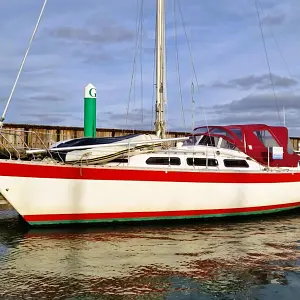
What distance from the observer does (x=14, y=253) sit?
9.19 metres

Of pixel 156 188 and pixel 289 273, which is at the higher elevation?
pixel 156 188

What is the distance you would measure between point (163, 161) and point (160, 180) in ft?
2.32

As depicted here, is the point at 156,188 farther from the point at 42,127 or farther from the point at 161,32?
the point at 42,127

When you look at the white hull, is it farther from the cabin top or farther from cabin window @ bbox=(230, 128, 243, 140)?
cabin window @ bbox=(230, 128, 243, 140)

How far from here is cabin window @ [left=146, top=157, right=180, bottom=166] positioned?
41.4 ft

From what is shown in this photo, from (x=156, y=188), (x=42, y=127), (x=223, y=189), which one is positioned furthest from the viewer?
(x=42, y=127)

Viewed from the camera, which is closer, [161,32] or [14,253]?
[14,253]

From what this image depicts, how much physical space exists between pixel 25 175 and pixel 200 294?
6302 mm

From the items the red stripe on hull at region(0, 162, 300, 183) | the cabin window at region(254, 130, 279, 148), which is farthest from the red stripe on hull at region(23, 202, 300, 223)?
the cabin window at region(254, 130, 279, 148)

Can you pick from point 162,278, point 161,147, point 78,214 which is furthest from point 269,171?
point 162,278

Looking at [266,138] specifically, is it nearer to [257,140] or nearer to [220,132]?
[257,140]

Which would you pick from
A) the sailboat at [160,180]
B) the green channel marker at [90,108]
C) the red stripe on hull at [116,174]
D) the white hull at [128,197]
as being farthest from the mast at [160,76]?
the green channel marker at [90,108]

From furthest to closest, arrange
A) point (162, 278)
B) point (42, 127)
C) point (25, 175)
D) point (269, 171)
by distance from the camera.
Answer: point (42, 127)
point (269, 171)
point (25, 175)
point (162, 278)

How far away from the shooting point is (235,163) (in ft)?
45.1
